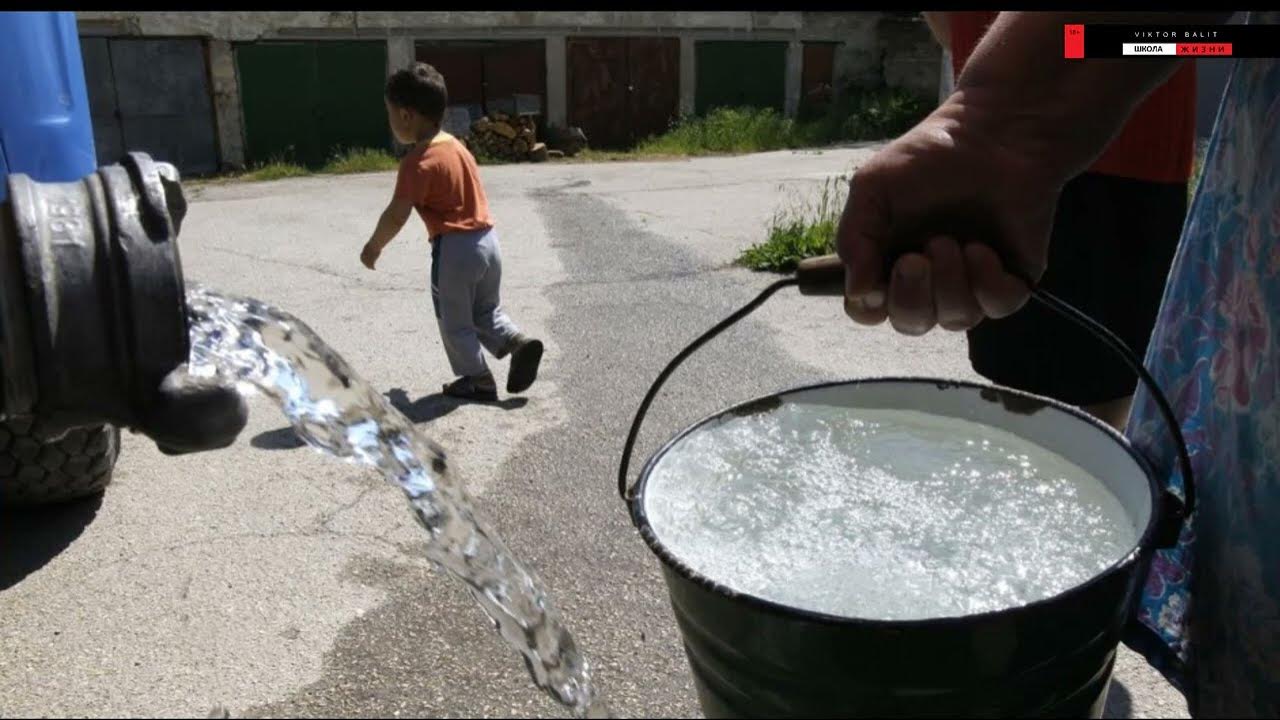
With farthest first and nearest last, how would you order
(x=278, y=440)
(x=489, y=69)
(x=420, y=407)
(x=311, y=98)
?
(x=489, y=69) → (x=311, y=98) → (x=420, y=407) → (x=278, y=440)

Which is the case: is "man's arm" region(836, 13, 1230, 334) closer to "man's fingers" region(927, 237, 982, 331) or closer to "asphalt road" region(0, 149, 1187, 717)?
"man's fingers" region(927, 237, 982, 331)

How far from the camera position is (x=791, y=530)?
1.43 m

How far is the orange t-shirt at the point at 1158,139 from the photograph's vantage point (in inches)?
84.4

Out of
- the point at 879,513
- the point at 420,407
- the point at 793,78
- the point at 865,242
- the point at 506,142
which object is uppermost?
the point at 865,242

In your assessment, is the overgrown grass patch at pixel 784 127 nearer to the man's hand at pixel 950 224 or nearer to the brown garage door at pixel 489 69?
the brown garage door at pixel 489 69

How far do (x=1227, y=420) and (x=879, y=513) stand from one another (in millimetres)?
529

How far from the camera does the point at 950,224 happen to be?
1347 mm

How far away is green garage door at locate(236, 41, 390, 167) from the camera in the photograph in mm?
15594

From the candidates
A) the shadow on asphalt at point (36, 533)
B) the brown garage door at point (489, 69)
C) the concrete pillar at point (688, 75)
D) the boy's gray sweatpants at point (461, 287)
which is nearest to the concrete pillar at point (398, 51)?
the brown garage door at point (489, 69)

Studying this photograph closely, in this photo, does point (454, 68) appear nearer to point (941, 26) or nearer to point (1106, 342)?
point (941, 26)

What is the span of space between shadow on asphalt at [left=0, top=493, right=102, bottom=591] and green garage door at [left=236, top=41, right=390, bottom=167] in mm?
13320

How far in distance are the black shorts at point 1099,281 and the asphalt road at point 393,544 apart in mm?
673

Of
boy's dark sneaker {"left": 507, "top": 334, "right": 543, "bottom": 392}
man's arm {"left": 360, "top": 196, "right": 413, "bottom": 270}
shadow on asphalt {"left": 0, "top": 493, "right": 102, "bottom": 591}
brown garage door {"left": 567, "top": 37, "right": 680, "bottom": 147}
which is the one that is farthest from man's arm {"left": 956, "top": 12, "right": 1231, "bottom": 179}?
brown garage door {"left": 567, "top": 37, "right": 680, "bottom": 147}

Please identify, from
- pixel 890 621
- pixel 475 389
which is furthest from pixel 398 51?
pixel 890 621
